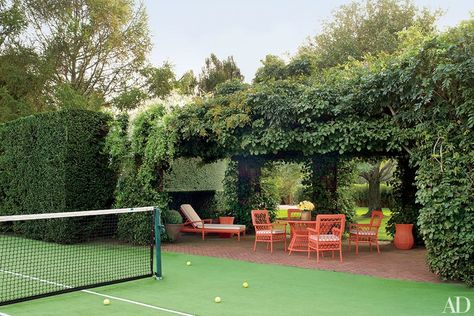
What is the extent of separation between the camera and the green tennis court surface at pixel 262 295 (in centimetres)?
708

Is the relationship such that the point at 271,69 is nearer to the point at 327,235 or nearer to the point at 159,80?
the point at 327,235

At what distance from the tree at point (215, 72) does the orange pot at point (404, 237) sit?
2032cm

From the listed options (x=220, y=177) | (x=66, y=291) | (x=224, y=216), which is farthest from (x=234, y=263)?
(x=220, y=177)

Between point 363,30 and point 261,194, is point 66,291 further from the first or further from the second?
point 363,30

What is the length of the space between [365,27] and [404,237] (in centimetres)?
1811

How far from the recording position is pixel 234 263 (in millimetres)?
11234

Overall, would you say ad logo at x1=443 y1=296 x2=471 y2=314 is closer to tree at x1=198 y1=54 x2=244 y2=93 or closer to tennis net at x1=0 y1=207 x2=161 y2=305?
tennis net at x1=0 y1=207 x2=161 y2=305

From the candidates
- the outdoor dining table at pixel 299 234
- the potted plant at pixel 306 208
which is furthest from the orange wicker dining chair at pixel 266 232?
the potted plant at pixel 306 208

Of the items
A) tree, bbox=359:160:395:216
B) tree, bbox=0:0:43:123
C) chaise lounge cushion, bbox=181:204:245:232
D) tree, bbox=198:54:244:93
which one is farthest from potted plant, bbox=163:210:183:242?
tree, bbox=198:54:244:93

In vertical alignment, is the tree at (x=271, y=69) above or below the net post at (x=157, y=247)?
above

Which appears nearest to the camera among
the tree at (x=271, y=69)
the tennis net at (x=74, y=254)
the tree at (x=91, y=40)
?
the tennis net at (x=74, y=254)

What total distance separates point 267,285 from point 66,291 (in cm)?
338

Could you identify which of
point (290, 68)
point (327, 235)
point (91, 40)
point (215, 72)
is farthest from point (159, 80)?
point (327, 235)

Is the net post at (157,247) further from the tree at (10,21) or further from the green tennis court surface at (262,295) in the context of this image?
the tree at (10,21)
